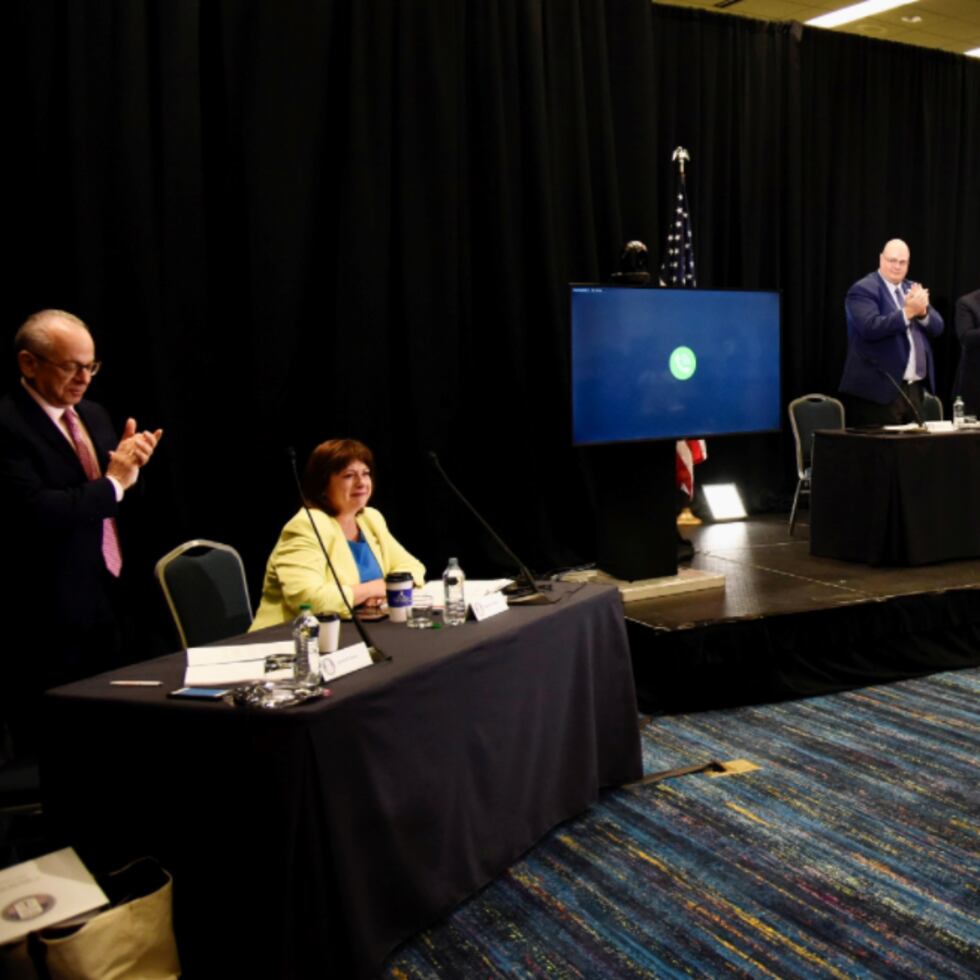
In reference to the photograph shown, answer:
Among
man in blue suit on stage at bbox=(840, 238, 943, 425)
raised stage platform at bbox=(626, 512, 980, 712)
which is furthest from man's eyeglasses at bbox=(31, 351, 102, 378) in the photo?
man in blue suit on stage at bbox=(840, 238, 943, 425)

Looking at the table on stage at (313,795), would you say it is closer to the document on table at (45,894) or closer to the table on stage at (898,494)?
the document on table at (45,894)

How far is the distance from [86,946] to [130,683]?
0.50 m

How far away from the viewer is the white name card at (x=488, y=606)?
8.44ft

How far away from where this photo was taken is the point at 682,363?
4.03m

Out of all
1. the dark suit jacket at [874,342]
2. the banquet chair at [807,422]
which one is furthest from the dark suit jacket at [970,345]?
the banquet chair at [807,422]

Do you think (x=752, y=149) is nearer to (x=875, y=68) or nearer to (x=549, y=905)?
(x=875, y=68)

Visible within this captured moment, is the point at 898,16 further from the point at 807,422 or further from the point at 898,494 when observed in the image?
the point at 898,494

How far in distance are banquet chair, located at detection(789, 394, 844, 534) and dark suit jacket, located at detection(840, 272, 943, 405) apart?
16cm

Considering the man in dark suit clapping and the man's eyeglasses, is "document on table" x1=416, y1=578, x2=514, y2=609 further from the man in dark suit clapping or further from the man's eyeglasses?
the man's eyeglasses

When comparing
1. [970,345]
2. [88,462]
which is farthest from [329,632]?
[970,345]

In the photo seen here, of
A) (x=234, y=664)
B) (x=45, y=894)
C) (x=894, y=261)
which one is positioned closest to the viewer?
(x=45, y=894)

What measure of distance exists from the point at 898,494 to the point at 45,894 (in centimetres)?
376

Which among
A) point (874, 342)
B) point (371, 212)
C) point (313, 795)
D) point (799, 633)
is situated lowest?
point (799, 633)

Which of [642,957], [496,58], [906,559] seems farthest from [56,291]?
[906,559]
